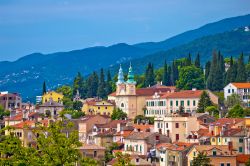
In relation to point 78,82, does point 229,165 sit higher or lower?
lower

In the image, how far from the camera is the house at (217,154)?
80312 mm

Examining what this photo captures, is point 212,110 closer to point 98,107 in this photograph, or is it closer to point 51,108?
point 98,107

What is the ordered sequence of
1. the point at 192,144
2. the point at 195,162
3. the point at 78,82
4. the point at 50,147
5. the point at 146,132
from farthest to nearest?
the point at 78,82, the point at 146,132, the point at 192,144, the point at 195,162, the point at 50,147

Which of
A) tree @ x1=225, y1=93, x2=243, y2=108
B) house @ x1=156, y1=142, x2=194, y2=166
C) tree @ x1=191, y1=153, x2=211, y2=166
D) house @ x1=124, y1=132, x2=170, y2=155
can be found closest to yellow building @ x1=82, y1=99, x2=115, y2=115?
tree @ x1=225, y1=93, x2=243, y2=108

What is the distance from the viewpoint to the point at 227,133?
88000 millimetres

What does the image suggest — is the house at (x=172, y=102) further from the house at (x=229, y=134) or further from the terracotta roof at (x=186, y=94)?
the house at (x=229, y=134)

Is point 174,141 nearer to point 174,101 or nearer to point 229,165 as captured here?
point 229,165

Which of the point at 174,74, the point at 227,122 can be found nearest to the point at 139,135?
the point at 227,122

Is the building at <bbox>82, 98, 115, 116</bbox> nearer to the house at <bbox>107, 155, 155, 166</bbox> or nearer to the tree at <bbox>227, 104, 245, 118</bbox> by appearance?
the tree at <bbox>227, 104, 245, 118</bbox>

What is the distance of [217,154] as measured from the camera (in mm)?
81062

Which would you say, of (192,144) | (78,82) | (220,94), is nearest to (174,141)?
(192,144)

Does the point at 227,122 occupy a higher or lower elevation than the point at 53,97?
lower

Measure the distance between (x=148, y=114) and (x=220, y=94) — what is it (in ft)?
35.6

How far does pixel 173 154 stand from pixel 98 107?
48523mm
